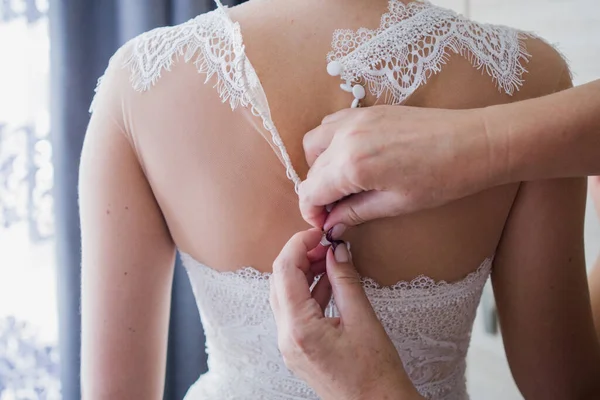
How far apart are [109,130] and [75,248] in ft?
2.75

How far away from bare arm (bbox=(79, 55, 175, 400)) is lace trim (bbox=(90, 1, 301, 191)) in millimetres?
50

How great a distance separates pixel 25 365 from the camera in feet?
5.16

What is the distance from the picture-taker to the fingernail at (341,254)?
74 cm

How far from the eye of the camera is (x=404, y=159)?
2.13 feet

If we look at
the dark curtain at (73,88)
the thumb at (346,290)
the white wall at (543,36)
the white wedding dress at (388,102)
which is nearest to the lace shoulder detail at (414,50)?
the white wedding dress at (388,102)

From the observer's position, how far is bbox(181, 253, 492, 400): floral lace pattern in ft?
2.80

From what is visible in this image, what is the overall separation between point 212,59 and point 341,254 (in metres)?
0.33

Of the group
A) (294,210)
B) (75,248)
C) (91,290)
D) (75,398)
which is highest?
(294,210)

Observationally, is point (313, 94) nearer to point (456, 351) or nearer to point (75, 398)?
point (456, 351)

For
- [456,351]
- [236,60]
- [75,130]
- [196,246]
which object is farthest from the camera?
[75,130]

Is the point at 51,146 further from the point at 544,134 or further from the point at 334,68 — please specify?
the point at 544,134

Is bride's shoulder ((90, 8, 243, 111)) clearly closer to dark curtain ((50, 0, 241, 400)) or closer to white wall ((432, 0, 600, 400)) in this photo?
dark curtain ((50, 0, 241, 400))

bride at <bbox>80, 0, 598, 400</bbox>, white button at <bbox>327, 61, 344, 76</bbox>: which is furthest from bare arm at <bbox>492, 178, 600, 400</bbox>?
white button at <bbox>327, 61, 344, 76</bbox>

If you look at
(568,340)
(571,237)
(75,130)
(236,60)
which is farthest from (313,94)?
(75,130)
